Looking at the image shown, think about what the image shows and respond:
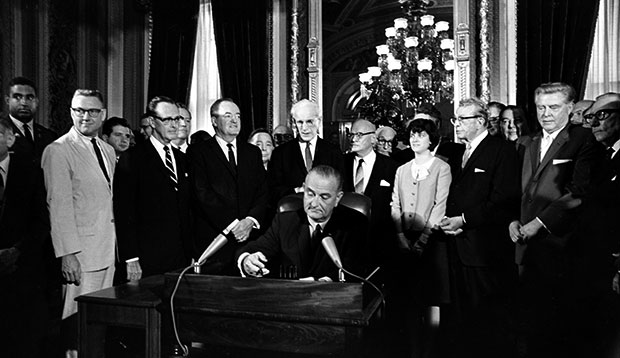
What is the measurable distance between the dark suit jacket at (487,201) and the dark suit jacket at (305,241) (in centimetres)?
101

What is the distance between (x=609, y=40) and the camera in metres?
5.82

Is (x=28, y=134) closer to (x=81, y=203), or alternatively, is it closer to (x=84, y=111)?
(x=84, y=111)

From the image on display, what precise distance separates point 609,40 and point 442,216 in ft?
11.5

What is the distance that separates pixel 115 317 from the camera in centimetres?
217

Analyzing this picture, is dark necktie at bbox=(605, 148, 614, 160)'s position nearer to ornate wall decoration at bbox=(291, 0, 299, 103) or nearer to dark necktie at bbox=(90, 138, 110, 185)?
dark necktie at bbox=(90, 138, 110, 185)

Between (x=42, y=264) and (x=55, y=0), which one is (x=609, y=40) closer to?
(x=42, y=264)

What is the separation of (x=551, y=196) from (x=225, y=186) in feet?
6.25

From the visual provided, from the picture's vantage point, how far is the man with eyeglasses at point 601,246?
10.1 ft

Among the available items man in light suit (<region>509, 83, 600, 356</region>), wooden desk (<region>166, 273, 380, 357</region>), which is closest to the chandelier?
man in light suit (<region>509, 83, 600, 356</region>)

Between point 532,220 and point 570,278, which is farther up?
point 532,220

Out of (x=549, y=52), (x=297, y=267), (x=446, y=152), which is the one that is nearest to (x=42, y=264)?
(x=297, y=267)

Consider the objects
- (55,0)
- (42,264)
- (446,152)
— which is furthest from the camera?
(55,0)

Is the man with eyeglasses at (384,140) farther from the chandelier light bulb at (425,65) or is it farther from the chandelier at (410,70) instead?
the chandelier light bulb at (425,65)

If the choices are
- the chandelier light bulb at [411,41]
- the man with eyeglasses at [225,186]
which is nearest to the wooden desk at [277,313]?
the man with eyeglasses at [225,186]
